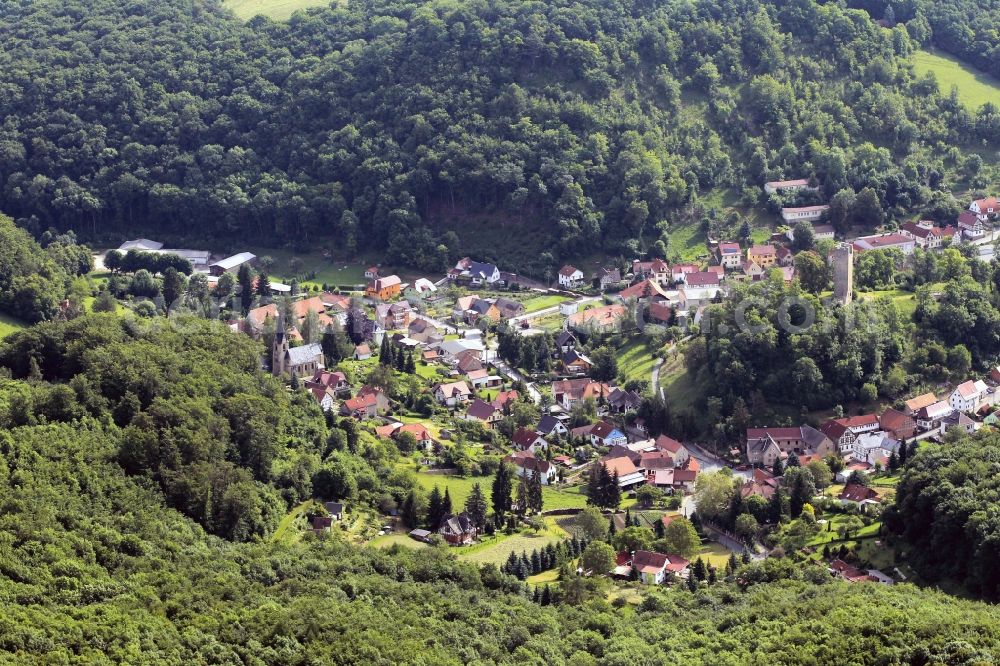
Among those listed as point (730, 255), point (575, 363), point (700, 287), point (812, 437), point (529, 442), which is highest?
point (730, 255)

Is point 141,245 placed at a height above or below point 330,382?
below

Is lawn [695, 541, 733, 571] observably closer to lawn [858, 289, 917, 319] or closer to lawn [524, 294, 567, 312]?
lawn [858, 289, 917, 319]

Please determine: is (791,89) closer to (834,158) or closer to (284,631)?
(834,158)

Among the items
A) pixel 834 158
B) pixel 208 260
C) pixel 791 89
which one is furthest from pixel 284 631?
pixel 791 89

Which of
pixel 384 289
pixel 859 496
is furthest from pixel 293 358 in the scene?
pixel 859 496

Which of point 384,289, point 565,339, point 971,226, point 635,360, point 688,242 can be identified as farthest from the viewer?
point 688,242

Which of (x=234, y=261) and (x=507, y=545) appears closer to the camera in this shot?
(x=507, y=545)

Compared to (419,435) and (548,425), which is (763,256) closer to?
(548,425)

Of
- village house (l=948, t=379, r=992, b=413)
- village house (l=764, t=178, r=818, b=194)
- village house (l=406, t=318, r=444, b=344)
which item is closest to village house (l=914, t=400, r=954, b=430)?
village house (l=948, t=379, r=992, b=413)
